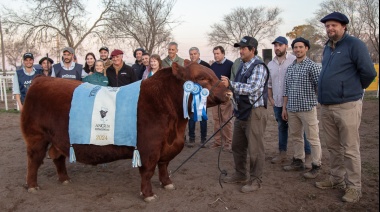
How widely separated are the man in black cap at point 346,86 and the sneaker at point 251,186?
3.71ft

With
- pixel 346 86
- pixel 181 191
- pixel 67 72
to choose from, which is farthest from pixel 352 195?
pixel 67 72

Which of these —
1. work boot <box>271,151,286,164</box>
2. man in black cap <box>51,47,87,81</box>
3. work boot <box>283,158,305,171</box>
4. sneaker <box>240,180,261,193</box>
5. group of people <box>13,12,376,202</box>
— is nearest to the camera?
group of people <box>13,12,376,202</box>

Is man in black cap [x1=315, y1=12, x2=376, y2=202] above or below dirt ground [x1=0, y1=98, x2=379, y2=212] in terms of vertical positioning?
above

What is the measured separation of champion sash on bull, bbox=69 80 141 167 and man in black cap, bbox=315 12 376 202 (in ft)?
8.50

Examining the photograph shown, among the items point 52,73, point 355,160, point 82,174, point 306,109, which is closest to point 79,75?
point 52,73

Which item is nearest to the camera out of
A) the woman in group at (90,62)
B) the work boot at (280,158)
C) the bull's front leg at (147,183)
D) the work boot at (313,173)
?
the bull's front leg at (147,183)

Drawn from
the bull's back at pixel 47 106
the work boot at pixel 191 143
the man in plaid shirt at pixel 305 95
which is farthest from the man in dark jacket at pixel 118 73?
the man in plaid shirt at pixel 305 95

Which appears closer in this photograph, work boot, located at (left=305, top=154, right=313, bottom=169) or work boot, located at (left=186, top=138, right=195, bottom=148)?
work boot, located at (left=305, top=154, right=313, bottom=169)

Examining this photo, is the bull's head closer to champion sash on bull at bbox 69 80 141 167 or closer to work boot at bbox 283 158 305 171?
champion sash on bull at bbox 69 80 141 167

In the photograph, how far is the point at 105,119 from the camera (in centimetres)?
418

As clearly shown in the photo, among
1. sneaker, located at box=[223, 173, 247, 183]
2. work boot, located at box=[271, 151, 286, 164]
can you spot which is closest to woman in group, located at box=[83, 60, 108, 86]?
sneaker, located at box=[223, 173, 247, 183]

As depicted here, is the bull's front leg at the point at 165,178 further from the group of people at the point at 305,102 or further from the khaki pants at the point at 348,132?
the khaki pants at the point at 348,132

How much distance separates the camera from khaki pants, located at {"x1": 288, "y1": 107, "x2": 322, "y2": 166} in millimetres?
5109

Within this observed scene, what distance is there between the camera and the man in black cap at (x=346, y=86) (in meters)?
4.01
